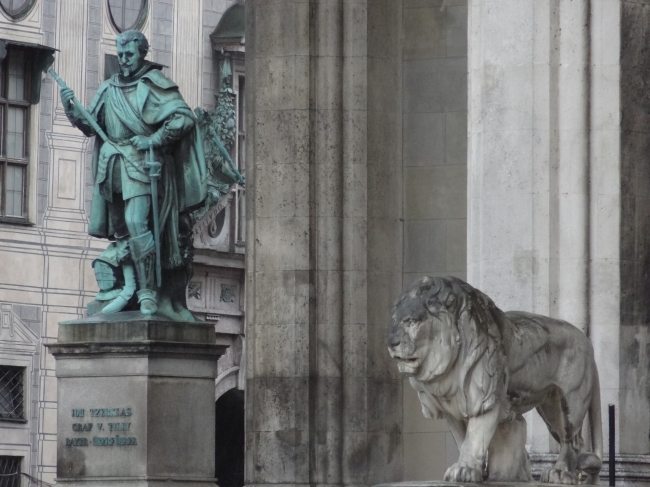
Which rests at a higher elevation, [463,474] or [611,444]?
[611,444]

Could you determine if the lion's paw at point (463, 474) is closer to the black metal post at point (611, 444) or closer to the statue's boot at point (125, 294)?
the black metal post at point (611, 444)

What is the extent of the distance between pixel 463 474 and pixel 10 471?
93.5 ft

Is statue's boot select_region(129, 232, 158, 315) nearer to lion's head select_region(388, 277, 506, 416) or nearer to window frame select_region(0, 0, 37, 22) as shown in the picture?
lion's head select_region(388, 277, 506, 416)

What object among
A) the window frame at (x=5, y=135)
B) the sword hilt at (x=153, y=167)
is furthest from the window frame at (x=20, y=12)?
the sword hilt at (x=153, y=167)

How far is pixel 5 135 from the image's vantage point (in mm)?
46156

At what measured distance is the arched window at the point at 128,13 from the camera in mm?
48688

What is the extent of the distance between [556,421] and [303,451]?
808cm

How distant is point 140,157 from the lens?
2864 centimetres

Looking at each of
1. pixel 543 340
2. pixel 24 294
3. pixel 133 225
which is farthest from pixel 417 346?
pixel 24 294

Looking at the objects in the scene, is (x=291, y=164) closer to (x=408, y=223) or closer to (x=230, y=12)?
(x=408, y=223)

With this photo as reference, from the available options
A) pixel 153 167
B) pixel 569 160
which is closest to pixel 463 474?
pixel 569 160

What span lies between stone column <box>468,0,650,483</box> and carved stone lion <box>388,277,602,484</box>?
3190mm

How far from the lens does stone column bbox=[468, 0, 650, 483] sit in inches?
861

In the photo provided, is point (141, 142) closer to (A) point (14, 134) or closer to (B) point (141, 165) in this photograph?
(B) point (141, 165)
